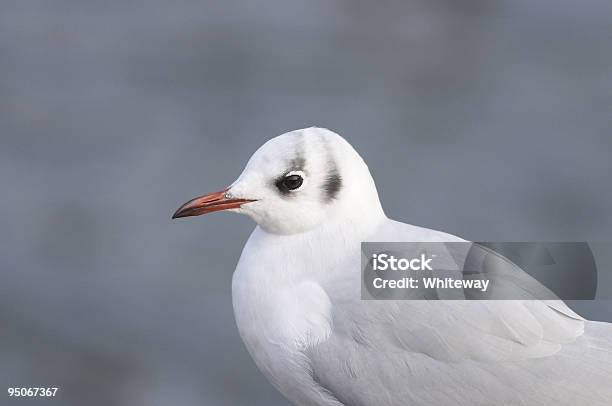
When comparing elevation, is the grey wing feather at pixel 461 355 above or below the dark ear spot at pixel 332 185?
below

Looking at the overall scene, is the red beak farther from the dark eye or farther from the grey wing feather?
the grey wing feather

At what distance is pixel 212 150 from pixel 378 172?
1.08m

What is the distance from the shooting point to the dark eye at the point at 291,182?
160 inches

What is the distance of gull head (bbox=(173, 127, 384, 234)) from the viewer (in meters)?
4.05

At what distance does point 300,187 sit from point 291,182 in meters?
0.03

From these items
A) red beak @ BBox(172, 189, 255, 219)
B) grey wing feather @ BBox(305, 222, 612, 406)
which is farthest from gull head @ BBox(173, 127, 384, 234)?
grey wing feather @ BBox(305, 222, 612, 406)

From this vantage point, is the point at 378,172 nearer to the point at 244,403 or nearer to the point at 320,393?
the point at 244,403

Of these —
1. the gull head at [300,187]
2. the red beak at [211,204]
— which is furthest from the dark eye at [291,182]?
the red beak at [211,204]

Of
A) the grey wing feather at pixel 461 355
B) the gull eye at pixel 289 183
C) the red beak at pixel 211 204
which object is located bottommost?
the grey wing feather at pixel 461 355

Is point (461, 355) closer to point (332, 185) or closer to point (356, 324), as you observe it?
point (356, 324)

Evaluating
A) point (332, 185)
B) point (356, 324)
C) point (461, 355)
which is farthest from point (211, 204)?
point (461, 355)

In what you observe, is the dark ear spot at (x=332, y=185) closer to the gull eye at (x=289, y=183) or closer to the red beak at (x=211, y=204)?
the gull eye at (x=289, y=183)

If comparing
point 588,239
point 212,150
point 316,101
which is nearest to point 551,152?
point 588,239

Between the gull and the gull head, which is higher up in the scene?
the gull head
